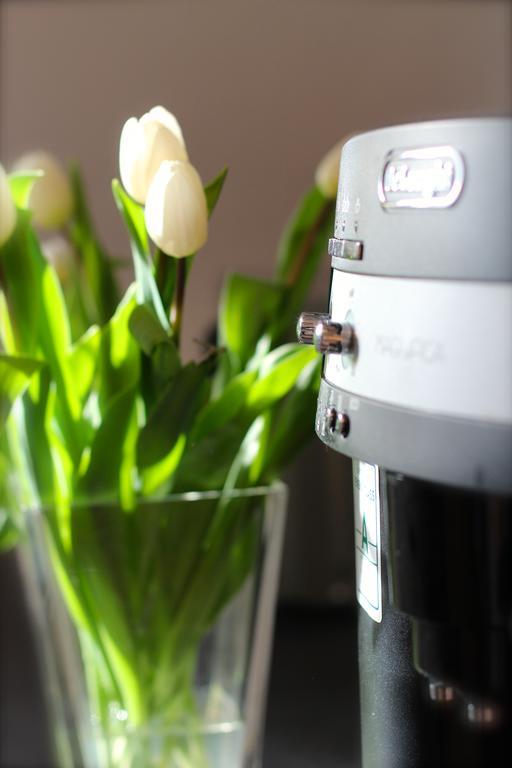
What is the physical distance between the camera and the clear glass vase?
0.46m

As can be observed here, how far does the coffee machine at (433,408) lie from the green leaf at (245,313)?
195 millimetres

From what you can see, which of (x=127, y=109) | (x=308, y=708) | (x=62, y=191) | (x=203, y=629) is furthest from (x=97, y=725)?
(x=127, y=109)

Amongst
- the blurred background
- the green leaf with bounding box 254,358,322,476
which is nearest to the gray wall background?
the blurred background

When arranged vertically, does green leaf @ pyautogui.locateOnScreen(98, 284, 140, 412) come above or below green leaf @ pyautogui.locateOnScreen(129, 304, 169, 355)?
below

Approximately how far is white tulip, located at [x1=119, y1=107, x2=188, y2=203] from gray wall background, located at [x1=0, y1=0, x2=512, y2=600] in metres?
0.36

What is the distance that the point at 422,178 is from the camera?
0.25 m

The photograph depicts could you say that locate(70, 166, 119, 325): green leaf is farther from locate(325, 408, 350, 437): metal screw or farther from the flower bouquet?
locate(325, 408, 350, 437): metal screw

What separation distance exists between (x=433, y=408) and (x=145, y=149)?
0.64ft

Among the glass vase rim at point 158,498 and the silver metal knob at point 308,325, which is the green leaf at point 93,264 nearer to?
the glass vase rim at point 158,498

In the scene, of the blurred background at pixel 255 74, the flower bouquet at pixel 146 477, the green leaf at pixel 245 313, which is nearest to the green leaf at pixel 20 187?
the flower bouquet at pixel 146 477

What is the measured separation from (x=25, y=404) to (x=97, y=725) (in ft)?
0.54

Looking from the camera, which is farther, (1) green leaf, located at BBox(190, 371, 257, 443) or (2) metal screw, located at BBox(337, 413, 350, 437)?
(1) green leaf, located at BBox(190, 371, 257, 443)

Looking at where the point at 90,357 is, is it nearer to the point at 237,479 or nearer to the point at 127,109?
the point at 237,479

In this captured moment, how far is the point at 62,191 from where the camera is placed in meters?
0.55
